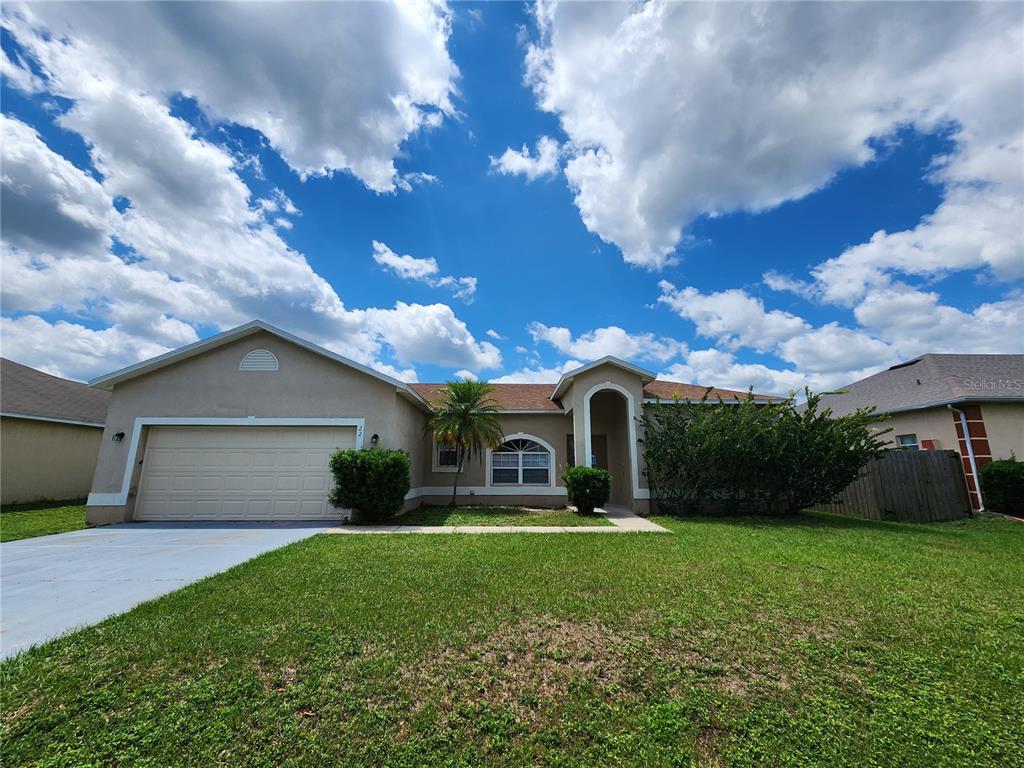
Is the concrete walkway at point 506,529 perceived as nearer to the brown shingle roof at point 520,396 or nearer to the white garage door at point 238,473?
the white garage door at point 238,473

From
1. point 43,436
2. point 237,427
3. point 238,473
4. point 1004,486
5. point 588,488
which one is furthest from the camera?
point 43,436

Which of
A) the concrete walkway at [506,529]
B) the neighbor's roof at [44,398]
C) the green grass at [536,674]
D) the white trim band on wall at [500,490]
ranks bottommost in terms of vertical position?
the green grass at [536,674]

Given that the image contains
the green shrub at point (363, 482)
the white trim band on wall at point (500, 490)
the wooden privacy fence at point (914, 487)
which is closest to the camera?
the green shrub at point (363, 482)

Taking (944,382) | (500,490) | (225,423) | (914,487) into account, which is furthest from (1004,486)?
(225,423)

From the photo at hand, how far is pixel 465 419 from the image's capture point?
45.3 ft

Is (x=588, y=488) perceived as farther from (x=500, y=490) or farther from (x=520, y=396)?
(x=520, y=396)

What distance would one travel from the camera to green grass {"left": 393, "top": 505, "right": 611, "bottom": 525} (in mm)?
11047

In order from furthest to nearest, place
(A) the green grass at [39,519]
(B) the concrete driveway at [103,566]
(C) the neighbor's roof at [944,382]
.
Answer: (C) the neighbor's roof at [944,382] → (A) the green grass at [39,519] → (B) the concrete driveway at [103,566]

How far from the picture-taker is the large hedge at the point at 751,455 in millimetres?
11766

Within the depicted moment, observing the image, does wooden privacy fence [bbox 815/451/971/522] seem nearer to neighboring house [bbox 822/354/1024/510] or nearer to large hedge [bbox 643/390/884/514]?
neighboring house [bbox 822/354/1024/510]

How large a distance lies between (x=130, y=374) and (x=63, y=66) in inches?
286

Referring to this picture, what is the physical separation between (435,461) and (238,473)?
20.6 ft

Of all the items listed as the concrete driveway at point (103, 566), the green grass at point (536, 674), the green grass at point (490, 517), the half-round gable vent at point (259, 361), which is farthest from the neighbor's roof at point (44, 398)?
the green grass at point (536, 674)

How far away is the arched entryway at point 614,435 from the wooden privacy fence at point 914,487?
6.25m
